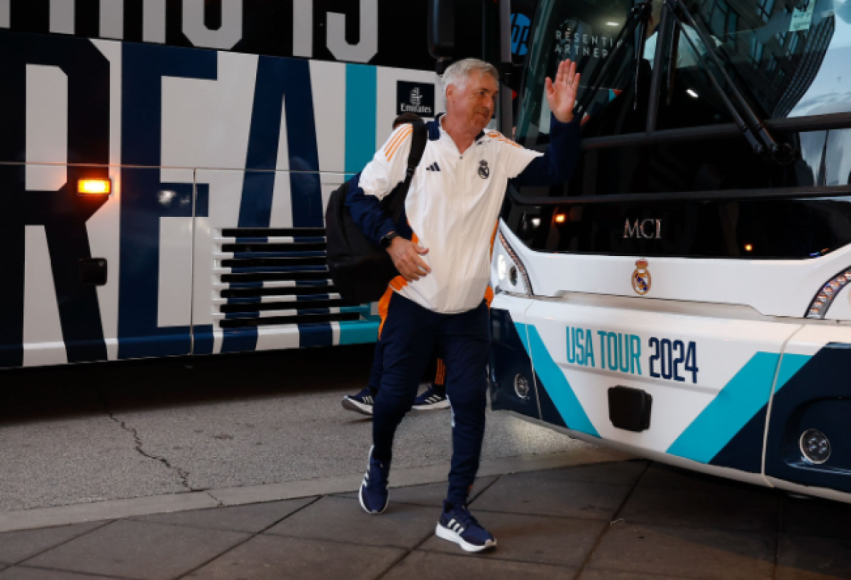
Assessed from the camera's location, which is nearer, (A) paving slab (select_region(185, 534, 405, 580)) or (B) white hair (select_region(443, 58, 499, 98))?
(A) paving slab (select_region(185, 534, 405, 580))

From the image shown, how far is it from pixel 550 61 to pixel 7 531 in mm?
3100

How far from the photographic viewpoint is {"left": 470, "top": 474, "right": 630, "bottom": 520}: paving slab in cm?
443

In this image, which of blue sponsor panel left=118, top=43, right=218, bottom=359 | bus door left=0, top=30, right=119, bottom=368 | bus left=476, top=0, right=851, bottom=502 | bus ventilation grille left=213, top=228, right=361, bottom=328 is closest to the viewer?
bus left=476, top=0, right=851, bottom=502

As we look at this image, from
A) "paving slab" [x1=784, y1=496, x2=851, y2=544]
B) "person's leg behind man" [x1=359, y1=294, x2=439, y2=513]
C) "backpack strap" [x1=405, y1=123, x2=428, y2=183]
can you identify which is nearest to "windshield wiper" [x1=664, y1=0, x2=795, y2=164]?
"backpack strap" [x1=405, y1=123, x2=428, y2=183]

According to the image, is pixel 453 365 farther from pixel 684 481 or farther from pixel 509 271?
pixel 684 481

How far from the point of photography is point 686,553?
3.90 metres

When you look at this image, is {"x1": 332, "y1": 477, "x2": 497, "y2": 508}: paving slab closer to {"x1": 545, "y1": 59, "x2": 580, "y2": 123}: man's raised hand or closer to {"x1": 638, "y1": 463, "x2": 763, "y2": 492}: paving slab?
{"x1": 638, "y1": 463, "x2": 763, "y2": 492}: paving slab

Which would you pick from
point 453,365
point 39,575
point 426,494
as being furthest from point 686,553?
point 39,575

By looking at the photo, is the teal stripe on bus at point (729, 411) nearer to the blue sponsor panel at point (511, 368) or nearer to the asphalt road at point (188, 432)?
the blue sponsor panel at point (511, 368)

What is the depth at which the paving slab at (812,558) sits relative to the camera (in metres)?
3.68

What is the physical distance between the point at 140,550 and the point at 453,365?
4.52 ft

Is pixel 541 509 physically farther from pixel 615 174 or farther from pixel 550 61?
pixel 550 61

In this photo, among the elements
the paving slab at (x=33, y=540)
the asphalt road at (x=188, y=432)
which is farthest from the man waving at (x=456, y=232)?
the paving slab at (x=33, y=540)

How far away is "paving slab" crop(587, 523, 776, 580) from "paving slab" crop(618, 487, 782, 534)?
0.11 m
